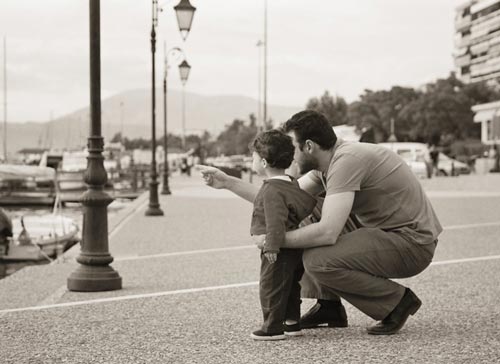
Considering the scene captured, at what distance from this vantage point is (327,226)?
675cm

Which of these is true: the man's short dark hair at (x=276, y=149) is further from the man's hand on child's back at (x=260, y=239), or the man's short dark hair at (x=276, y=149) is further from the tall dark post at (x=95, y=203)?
the tall dark post at (x=95, y=203)

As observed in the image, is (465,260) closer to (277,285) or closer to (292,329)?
(292,329)

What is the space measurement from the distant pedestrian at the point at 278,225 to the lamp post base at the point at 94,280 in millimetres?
3935

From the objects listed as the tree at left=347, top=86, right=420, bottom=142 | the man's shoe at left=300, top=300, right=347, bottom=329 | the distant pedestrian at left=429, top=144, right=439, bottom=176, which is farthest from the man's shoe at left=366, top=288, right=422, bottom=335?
the tree at left=347, top=86, right=420, bottom=142

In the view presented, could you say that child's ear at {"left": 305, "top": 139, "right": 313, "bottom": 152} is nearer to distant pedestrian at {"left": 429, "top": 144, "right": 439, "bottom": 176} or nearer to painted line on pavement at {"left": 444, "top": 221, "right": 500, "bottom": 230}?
painted line on pavement at {"left": 444, "top": 221, "right": 500, "bottom": 230}

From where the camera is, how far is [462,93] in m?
106

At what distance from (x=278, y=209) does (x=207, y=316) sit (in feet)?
6.11

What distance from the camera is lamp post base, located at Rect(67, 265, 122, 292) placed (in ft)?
35.0

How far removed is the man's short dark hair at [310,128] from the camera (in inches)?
266

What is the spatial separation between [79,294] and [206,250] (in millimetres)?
5384

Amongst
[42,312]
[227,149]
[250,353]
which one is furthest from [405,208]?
[227,149]

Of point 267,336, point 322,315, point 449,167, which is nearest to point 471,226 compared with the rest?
point 322,315

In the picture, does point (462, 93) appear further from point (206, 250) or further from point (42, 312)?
point (42, 312)

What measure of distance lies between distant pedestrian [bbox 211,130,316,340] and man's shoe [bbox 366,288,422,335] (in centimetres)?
55
